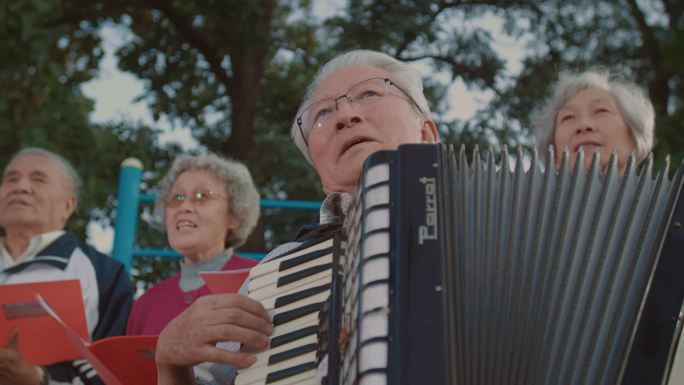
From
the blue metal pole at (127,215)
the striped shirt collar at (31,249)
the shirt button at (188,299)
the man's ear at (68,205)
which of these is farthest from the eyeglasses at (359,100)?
the blue metal pole at (127,215)

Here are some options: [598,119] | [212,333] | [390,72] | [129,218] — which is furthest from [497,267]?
[129,218]

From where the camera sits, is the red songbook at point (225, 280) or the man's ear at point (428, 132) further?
the red songbook at point (225, 280)

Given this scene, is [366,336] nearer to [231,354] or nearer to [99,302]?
[231,354]

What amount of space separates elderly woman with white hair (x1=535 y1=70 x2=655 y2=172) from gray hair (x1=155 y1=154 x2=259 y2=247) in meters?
1.13

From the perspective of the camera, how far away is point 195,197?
10.9 feet

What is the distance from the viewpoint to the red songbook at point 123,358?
213 cm

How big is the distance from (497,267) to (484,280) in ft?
0.11

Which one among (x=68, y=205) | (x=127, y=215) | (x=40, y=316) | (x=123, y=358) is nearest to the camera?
(x=123, y=358)

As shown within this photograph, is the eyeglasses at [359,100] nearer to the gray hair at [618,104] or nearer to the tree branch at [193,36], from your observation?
the gray hair at [618,104]

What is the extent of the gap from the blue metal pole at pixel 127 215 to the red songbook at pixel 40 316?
1459 millimetres

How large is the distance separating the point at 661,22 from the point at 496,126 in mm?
2579

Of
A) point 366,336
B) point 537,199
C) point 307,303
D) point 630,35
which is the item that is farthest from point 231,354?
point 630,35

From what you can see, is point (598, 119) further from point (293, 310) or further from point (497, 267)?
point (293, 310)

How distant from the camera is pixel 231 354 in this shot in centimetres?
156
